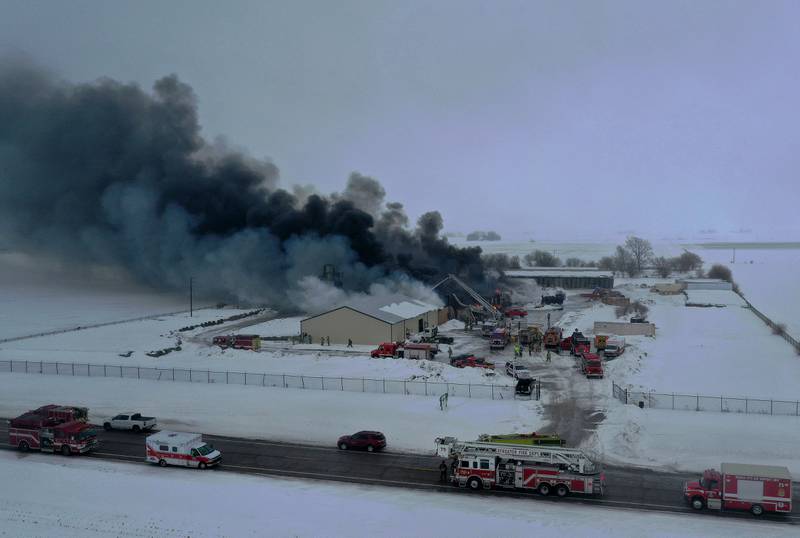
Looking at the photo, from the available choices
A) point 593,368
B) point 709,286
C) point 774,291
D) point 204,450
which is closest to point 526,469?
point 204,450

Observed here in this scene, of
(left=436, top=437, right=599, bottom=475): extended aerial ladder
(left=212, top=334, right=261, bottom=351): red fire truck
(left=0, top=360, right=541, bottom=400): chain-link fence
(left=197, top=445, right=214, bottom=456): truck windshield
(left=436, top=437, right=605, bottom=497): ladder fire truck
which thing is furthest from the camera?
(left=212, top=334, right=261, bottom=351): red fire truck

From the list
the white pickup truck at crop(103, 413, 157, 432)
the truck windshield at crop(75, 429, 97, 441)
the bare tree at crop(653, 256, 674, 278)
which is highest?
the bare tree at crop(653, 256, 674, 278)

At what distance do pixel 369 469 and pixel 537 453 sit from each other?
6008mm

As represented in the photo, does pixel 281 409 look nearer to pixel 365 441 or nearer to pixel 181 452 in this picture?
pixel 365 441

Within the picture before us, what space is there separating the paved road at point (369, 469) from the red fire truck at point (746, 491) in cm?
30

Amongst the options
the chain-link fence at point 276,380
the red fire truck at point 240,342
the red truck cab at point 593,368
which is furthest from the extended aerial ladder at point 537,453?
the red fire truck at point 240,342

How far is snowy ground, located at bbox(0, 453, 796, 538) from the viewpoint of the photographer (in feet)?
61.4

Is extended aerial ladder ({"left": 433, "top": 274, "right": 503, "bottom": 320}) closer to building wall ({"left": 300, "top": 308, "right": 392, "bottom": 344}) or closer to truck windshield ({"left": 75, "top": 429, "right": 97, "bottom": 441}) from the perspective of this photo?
building wall ({"left": 300, "top": 308, "right": 392, "bottom": 344})

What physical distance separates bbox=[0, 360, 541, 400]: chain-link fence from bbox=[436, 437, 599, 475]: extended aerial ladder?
11.2 metres

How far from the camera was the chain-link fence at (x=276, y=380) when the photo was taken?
1363 inches

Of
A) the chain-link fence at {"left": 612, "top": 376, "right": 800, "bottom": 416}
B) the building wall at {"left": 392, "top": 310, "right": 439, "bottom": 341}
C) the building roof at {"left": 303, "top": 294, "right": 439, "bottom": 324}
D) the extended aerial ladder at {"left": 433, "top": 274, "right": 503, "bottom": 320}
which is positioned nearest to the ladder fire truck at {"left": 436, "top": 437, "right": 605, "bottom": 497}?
the chain-link fence at {"left": 612, "top": 376, "right": 800, "bottom": 416}

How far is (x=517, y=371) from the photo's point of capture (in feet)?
127

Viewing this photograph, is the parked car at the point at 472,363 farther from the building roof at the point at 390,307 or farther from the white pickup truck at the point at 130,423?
the white pickup truck at the point at 130,423

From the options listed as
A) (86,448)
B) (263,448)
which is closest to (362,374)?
(263,448)
